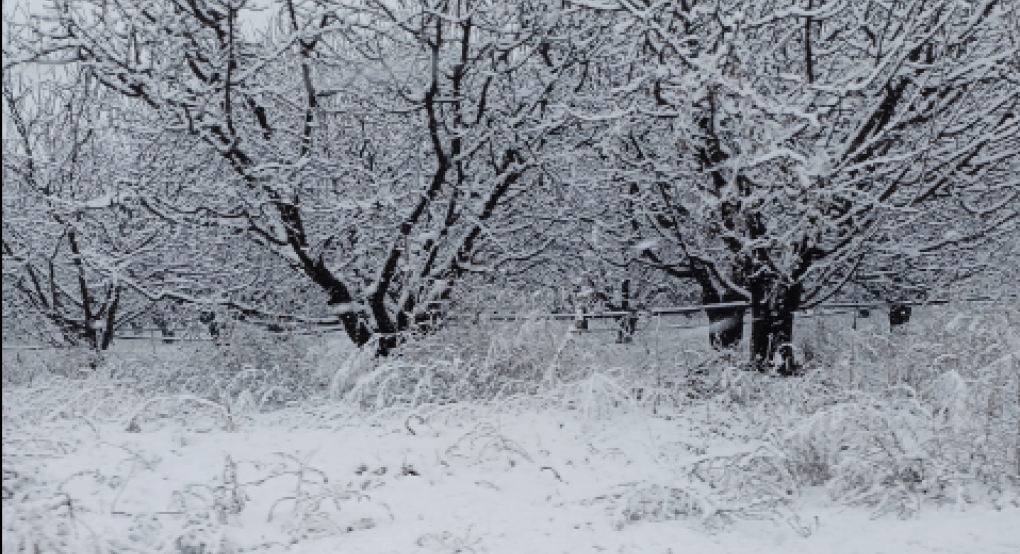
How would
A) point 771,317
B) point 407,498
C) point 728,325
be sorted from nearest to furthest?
point 407,498, point 771,317, point 728,325

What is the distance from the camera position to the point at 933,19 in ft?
20.2

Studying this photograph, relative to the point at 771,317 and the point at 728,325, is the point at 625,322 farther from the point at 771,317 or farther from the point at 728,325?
the point at 771,317

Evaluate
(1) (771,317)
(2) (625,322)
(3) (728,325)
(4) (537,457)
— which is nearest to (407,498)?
(4) (537,457)

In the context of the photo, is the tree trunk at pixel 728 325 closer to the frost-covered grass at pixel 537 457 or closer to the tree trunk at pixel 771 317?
the tree trunk at pixel 771 317

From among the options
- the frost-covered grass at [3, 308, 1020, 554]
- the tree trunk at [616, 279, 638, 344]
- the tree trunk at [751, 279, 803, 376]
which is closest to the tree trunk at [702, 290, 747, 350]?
the tree trunk at [751, 279, 803, 376]

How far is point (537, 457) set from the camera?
14.8 ft

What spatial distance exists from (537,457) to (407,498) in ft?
3.08

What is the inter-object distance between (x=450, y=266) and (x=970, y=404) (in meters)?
4.76

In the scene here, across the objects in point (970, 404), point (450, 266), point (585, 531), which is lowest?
point (585, 531)

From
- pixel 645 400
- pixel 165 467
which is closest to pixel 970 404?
pixel 645 400

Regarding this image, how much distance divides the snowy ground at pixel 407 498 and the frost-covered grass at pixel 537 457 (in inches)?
0.5

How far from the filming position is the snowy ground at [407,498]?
324cm

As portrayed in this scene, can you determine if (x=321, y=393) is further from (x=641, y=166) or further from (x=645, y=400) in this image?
(x=641, y=166)

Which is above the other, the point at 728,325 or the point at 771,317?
the point at 771,317
